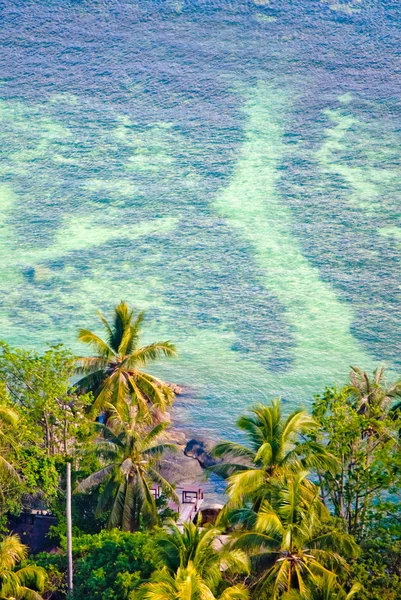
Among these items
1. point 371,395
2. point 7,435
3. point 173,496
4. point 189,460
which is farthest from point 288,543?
point 189,460

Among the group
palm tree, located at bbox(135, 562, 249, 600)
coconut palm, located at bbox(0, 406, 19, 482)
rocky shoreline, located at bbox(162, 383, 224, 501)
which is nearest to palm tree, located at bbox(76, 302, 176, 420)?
coconut palm, located at bbox(0, 406, 19, 482)

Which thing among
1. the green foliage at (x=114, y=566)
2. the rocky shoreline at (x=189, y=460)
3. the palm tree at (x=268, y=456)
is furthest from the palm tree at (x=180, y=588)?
the rocky shoreline at (x=189, y=460)

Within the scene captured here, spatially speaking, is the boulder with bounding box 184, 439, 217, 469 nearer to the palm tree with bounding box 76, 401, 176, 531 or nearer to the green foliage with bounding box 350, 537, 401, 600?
the palm tree with bounding box 76, 401, 176, 531

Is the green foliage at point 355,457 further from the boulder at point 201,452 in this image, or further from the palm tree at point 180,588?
the boulder at point 201,452

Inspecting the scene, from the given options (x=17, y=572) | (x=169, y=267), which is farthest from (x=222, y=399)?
(x=17, y=572)

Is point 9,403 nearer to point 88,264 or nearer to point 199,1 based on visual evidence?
point 88,264
